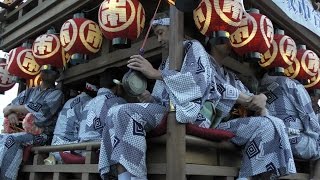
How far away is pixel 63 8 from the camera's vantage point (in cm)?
423

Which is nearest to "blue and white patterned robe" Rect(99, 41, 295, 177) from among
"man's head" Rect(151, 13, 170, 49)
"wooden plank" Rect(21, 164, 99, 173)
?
"man's head" Rect(151, 13, 170, 49)

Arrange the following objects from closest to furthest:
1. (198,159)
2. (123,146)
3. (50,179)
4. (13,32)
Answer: (123,146), (198,159), (50,179), (13,32)

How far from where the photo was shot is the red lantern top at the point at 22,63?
4492 mm

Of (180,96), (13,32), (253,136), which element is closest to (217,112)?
(253,136)

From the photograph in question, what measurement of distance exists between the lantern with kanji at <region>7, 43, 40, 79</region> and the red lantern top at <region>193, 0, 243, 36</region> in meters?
2.45

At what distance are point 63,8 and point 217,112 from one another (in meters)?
2.29

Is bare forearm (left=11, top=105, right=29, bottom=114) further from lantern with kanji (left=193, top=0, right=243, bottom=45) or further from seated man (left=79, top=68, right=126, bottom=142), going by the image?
lantern with kanji (left=193, top=0, right=243, bottom=45)

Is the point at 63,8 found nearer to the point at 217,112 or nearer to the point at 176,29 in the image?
the point at 176,29

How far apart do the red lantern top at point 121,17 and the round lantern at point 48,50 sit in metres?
1.09

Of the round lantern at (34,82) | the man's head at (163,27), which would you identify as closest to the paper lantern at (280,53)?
the man's head at (163,27)

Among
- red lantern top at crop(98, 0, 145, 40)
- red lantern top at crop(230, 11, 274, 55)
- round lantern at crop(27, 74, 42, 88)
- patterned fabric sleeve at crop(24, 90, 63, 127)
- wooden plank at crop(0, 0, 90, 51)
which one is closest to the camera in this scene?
red lantern top at crop(98, 0, 145, 40)

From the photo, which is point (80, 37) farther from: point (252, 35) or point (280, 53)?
point (280, 53)

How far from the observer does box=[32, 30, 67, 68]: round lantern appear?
406cm

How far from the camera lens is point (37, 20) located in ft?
15.5
